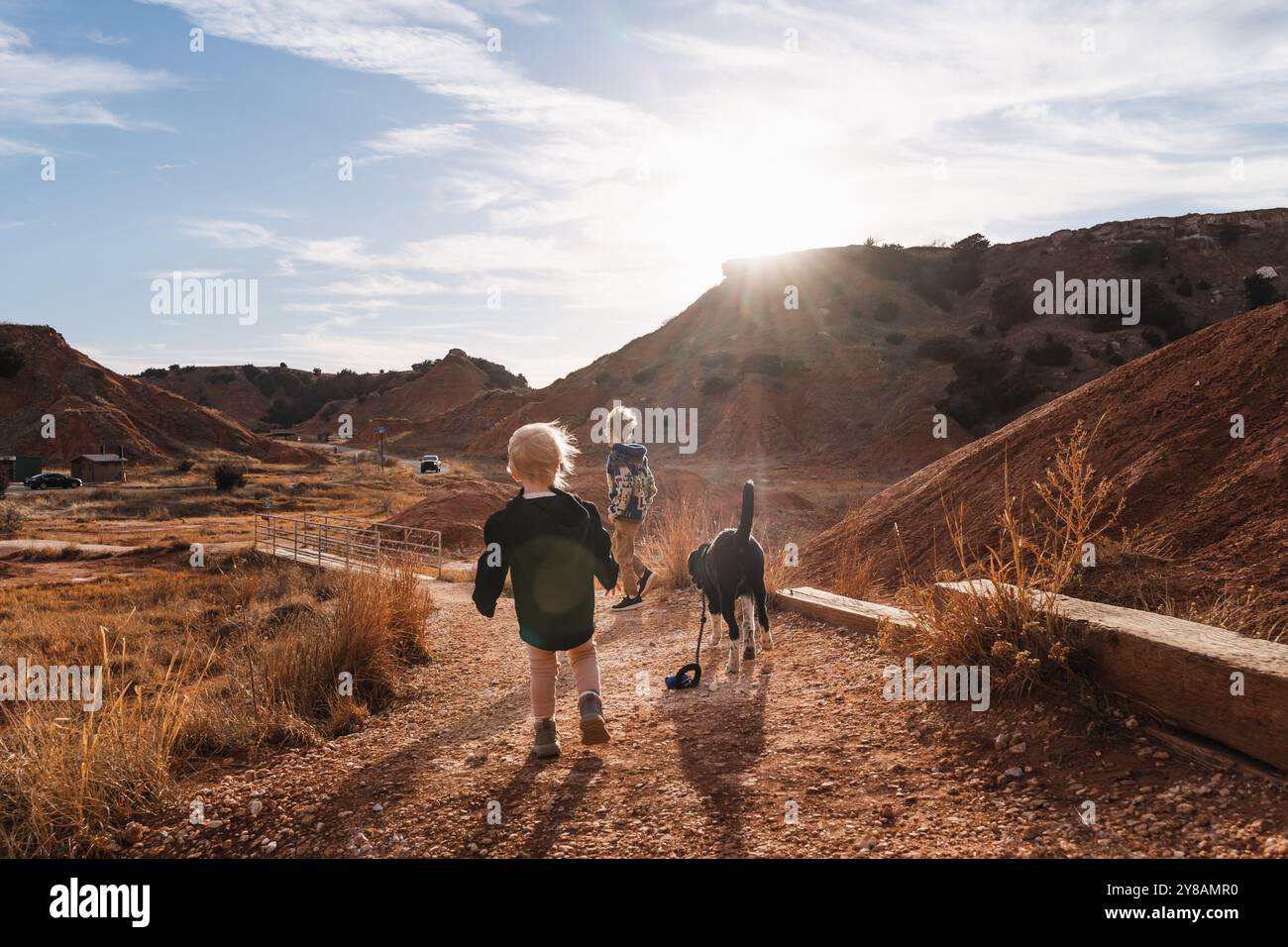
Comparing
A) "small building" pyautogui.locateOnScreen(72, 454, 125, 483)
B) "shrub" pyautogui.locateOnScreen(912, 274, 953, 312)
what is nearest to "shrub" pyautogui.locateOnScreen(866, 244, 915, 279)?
"shrub" pyautogui.locateOnScreen(912, 274, 953, 312)

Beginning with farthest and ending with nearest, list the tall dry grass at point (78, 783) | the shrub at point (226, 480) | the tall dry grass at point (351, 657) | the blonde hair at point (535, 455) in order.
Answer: the shrub at point (226, 480), the tall dry grass at point (351, 657), the blonde hair at point (535, 455), the tall dry grass at point (78, 783)

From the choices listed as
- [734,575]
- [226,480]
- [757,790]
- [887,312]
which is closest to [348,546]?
[734,575]

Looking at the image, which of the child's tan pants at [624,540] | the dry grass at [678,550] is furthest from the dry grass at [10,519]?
the child's tan pants at [624,540]

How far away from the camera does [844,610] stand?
238 inches

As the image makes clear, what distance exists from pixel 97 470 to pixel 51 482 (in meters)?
4.03

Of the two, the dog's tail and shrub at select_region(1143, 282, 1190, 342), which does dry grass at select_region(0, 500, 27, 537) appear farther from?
shrub at select_region(1143, 282, 1190, 342)

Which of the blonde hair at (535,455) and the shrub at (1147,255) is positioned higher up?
the shrub at (1147,255)

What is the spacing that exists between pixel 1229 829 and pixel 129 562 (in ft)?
80.6

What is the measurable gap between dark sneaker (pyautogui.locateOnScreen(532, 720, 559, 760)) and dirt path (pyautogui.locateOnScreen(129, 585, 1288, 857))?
2.7 inches

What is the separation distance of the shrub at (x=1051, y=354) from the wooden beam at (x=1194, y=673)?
138 ft

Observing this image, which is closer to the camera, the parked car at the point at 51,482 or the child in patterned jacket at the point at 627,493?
the child in patterned jacket at the point at 627,493

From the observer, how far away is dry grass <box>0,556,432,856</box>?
3.46 metres

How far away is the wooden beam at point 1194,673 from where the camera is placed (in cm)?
287

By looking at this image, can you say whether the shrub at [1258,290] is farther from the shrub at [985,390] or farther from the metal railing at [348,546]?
the metal railing at [348,546]
